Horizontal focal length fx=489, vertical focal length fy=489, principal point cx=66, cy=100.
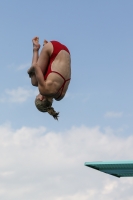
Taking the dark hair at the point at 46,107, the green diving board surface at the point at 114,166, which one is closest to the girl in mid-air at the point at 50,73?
the dark hair at the point at 46,107

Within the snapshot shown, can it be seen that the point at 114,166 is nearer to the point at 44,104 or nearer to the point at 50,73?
the point at 44,104

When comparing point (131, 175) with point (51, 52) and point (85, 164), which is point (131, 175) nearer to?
point (85, 164)

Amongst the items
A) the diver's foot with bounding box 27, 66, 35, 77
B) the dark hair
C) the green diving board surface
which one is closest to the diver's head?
the dark hair

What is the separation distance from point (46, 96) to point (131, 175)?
10.7 m

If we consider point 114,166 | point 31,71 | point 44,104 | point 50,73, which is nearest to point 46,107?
point 44,104

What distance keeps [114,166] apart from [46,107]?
788 centimetres

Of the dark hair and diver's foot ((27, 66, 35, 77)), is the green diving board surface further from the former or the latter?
diver's foot ((27, 66, 35, 77))

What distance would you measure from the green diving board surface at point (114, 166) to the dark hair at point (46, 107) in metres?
7.08

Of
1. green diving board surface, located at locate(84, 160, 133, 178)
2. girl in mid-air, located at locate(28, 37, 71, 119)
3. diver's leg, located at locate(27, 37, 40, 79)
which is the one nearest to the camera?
girl in mid-air, located at locate(28, 37, 71, 119)

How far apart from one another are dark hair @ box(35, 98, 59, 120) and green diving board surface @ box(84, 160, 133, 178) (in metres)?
7.08

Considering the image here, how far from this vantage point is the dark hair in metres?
10.9

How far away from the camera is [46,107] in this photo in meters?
11.0

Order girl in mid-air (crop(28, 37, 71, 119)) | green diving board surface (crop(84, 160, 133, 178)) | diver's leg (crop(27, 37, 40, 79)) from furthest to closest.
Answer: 1. green diving board surface (crop(84, 160, 133, 178))
2. diver's leg (crop(27, 37, 40, 79))
3. girl in mid-air (crop(28, 37, 71, 119))

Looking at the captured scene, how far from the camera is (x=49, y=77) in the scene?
10.9 meters
